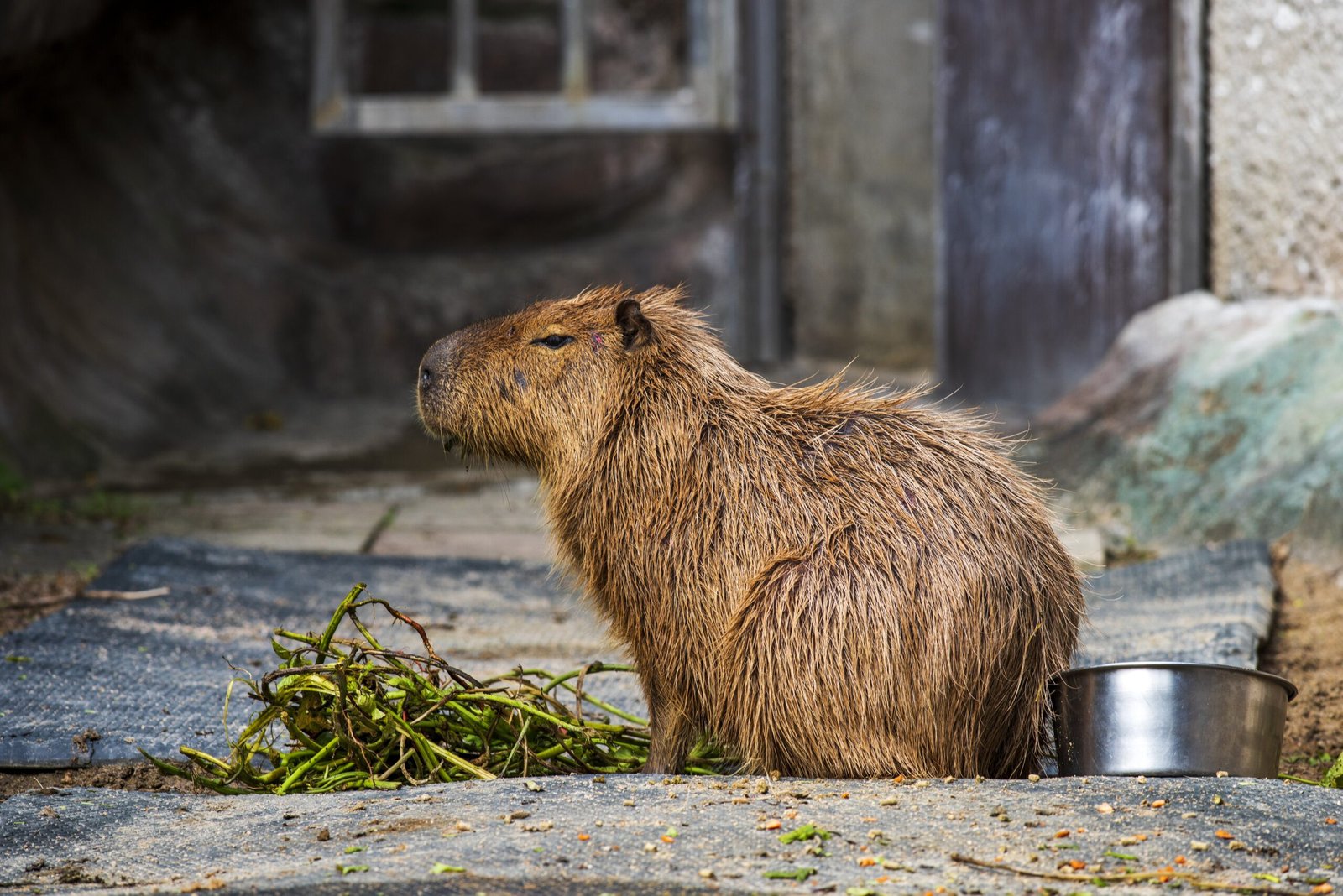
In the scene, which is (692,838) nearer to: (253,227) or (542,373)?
(542,373)

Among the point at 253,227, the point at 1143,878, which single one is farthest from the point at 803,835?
the point at 253,227

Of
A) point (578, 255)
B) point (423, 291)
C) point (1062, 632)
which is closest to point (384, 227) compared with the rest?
point (423, 291)

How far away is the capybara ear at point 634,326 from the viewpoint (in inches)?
105

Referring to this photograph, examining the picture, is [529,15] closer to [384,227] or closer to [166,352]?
[384,227]

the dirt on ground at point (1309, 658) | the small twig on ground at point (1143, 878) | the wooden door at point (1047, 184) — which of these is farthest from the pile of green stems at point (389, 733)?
the wooden door at point (1047, 184)

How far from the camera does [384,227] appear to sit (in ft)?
32.6

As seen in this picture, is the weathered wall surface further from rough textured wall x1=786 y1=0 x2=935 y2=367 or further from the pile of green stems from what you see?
the pile of green stems

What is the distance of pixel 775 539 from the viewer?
2.46 metres

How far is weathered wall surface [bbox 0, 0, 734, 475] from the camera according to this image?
300 inches

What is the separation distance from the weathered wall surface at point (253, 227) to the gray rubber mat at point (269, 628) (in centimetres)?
319

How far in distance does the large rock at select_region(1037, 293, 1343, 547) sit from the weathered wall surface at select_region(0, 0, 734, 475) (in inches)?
176

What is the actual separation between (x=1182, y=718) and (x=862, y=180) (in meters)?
6.86

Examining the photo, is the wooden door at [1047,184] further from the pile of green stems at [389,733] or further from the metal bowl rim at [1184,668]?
the pile of green stems at [389,733]

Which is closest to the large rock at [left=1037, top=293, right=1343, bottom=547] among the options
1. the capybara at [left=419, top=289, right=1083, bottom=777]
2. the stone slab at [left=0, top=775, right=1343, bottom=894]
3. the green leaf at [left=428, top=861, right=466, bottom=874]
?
the capybara at [left=419, top=289, right=1083, bottom=777]
